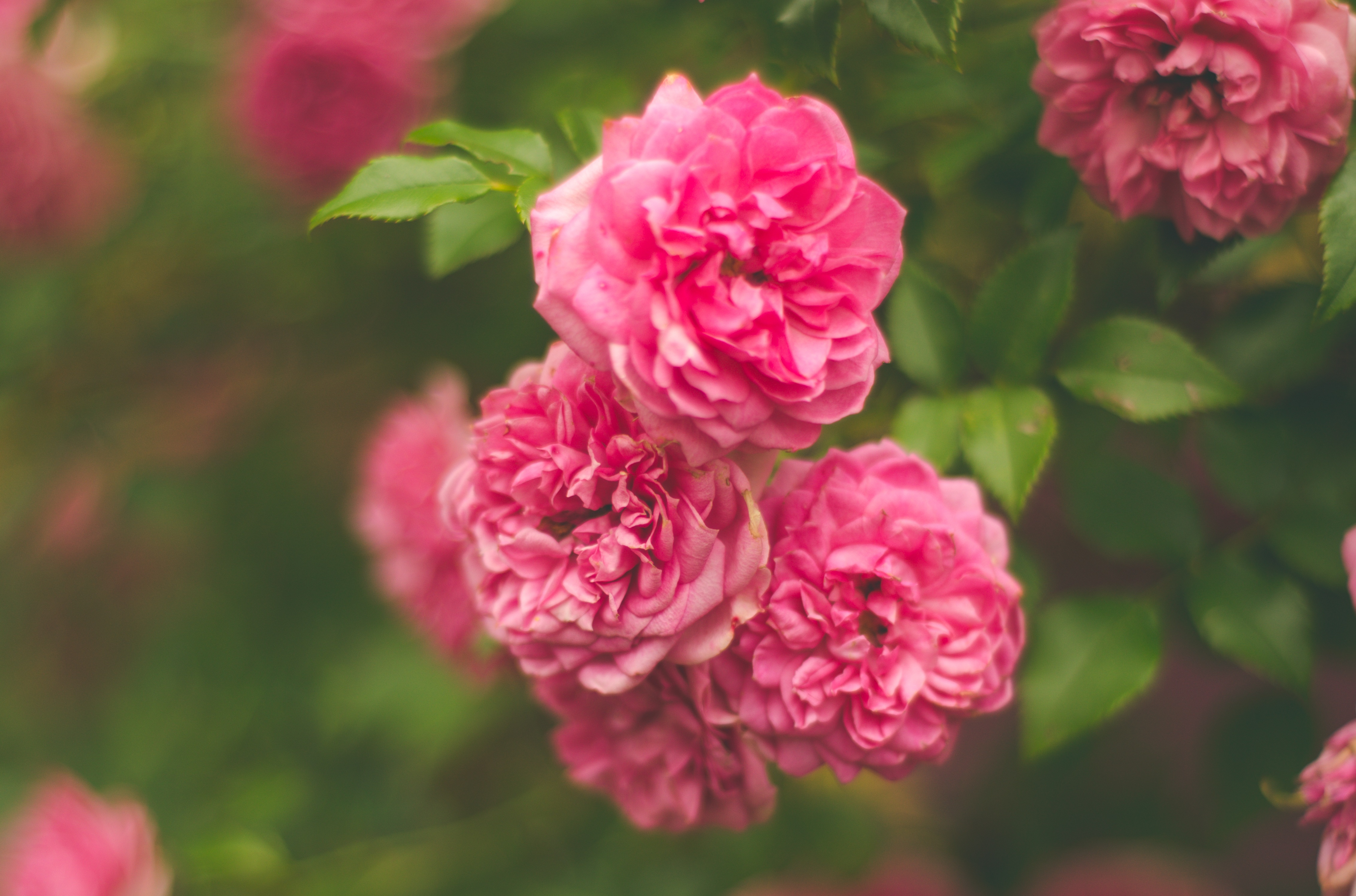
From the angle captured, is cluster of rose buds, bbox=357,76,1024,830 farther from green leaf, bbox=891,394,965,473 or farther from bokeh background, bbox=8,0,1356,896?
bokeh background, bbox=8,0,1356,896

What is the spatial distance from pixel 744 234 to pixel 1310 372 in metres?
0.44

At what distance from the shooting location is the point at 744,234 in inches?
15.3

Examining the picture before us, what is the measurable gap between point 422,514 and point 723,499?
41 centimetres

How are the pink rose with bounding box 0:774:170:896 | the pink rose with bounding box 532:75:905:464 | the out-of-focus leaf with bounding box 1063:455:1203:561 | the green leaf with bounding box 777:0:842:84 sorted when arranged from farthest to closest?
the pink rose with bounding box 0:774:170:896 < the out-of-focus leaf with bounding box 1063:455:1203:561 < the green leaf with bounding box 777:0:842:84 < the pink rose with bounding box 532:75:905:464

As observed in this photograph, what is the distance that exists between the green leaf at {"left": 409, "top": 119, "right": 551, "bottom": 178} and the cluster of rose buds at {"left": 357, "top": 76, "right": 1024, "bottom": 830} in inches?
4.2

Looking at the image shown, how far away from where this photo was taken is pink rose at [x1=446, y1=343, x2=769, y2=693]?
Result: 1.37ft

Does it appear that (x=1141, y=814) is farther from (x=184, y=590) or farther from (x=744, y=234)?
(x=184, y=590)

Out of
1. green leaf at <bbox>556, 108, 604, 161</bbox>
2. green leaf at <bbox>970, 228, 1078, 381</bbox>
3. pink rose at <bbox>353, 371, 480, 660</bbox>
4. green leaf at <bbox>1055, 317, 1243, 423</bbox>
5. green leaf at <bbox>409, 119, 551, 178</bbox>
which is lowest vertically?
pink rose at <bbox>353, 371, 480, 660</bbox>

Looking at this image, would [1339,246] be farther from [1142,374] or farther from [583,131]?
[583,131]

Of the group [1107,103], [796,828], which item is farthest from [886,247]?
[796,828]

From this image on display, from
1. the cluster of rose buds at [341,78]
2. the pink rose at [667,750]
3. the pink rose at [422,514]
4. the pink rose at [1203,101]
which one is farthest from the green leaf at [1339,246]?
the cluster of rose buds at [341,78]

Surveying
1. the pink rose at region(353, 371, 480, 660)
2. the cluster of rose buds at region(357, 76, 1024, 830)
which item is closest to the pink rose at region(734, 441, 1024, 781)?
the cluster of rose buds at region(357, 76, 1024, 830)

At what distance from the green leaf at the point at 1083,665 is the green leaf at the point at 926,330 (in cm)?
19

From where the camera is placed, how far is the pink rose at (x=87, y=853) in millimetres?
759
